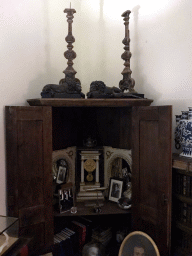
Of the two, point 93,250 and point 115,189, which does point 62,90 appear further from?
point 93,250

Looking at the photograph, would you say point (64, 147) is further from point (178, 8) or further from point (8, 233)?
point (178, 8)

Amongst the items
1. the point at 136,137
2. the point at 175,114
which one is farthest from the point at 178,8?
the point at 136,137

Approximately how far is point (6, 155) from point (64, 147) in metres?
0.71

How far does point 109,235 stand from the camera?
2.25 meters

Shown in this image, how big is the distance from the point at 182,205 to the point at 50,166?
3.41ft

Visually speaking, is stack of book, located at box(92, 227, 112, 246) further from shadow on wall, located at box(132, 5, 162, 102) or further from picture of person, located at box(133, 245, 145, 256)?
shadow on wall, located at box(132, 5, 162, 102)

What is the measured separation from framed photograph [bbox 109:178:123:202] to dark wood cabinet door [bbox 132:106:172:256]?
0.91ft

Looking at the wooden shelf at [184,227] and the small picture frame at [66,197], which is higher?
the small picture frame at [66,197]

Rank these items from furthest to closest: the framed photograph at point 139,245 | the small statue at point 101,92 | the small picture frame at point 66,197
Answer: the small picture frame at point 66,197
the small statue at point 101,92
the framed photograph at point 139,245

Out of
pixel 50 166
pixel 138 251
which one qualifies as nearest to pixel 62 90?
pixel 50 166

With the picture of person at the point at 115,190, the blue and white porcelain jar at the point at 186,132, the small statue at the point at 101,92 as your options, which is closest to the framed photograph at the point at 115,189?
the picture of person at the point at 115,190

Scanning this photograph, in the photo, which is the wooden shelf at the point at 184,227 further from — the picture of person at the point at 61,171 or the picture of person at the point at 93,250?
the picture of person at the point at 61,171

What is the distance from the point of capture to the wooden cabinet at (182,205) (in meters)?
1.68

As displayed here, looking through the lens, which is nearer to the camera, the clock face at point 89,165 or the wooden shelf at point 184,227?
the wooden shelf at point 184,227
